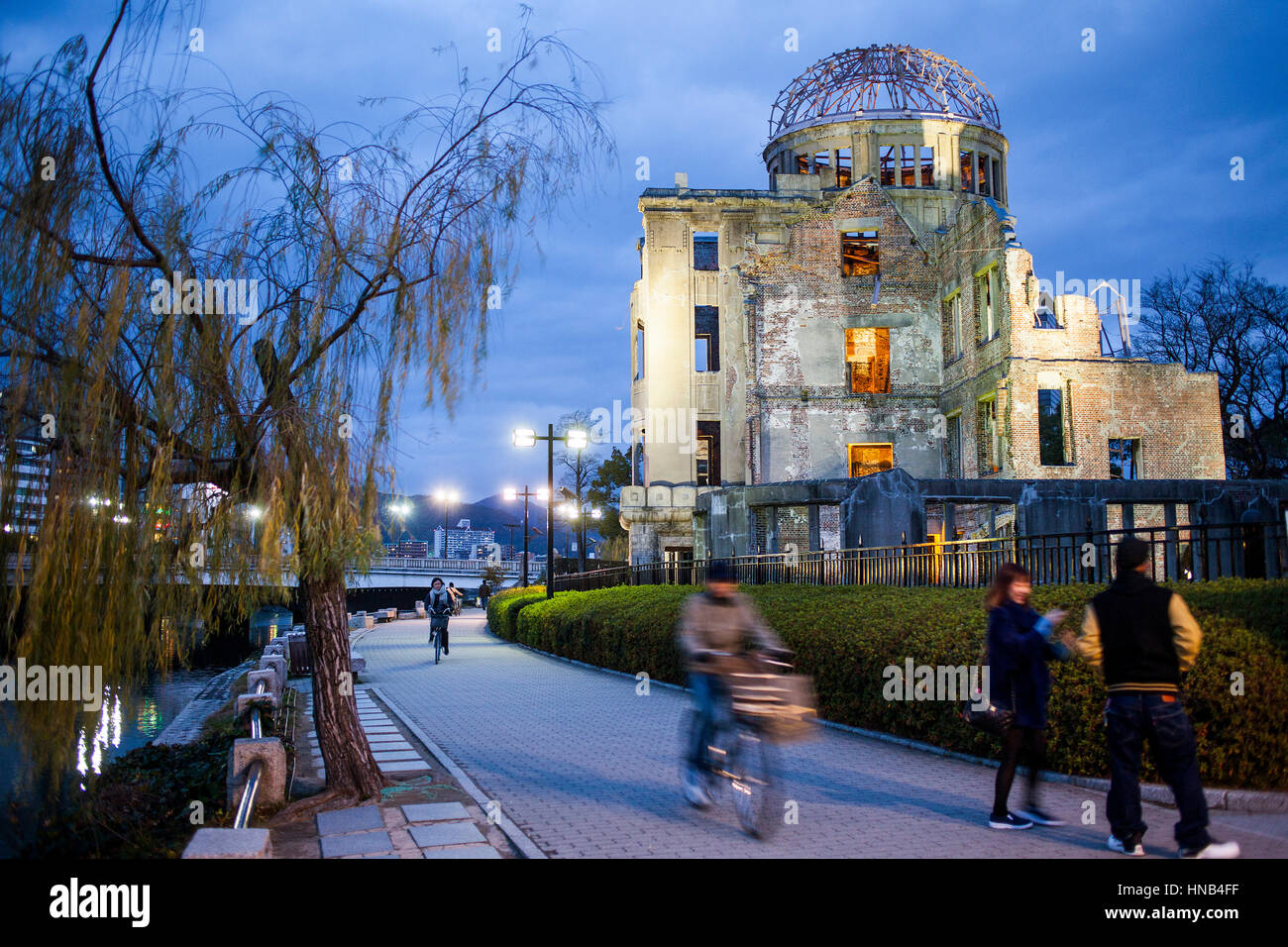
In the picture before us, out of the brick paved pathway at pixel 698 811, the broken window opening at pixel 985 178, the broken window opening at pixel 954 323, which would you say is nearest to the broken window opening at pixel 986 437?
the broken window opening at pixel 954 323

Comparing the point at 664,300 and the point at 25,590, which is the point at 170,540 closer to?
the point at 25,590

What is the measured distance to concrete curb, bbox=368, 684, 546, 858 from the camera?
6613 millimetres

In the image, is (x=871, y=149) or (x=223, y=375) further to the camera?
(x=871, y=149)

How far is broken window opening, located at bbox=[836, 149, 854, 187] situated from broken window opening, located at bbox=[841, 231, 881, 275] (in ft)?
23.0

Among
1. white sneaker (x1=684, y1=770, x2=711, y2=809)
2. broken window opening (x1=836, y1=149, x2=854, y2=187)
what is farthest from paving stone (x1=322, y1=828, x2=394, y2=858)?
broken window opening (x1=836, y1=149, x2=854, y2=187)

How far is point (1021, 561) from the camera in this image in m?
13.4

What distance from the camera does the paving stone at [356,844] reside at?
A: 21.4 ft

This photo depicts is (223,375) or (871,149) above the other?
(871,149)

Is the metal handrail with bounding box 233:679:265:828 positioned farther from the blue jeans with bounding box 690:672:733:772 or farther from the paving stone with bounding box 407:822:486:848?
the blue jeans with bounding box 690:672:733:772

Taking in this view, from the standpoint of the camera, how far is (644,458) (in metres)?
44.3

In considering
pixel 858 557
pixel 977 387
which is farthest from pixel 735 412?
pixel 858 557

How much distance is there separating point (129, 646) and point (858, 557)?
38.6 feet

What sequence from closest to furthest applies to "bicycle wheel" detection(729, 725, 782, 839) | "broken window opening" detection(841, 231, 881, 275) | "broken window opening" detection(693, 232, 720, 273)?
"bicycle wheel" detection(729, 725, 782, 839) < "broken window opening" detection(841, 231, 881, 275) < "broken window opening" detection(693, 232, 720, 273)

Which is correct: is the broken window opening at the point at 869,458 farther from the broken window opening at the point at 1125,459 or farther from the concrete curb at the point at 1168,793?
the concrete curb at the point at 1168,793
